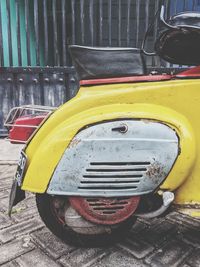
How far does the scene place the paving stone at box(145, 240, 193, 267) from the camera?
1890 mm

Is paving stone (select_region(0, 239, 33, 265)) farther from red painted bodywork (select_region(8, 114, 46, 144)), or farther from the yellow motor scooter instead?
red painted bodywork (select_region(8, 114, 46, 144))

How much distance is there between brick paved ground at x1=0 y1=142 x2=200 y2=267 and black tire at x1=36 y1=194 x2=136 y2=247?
0.05m

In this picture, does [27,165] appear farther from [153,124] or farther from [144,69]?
[144,69]

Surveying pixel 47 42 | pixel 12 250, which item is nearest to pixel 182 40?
pixel 12 250

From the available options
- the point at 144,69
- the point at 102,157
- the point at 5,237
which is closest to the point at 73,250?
the point at 5,237

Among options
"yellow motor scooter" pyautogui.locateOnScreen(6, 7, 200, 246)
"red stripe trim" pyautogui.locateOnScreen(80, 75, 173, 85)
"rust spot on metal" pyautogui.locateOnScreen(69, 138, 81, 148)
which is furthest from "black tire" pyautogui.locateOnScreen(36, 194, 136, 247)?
"red stripe trim" pyautogui.locateOnScreen(80, 75, 173, 85)

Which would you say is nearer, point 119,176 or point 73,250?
point 119,176

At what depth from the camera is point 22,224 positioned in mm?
2422

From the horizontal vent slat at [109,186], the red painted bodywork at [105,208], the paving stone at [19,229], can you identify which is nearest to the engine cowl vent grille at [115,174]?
the horizontal vent slat at [109,186]

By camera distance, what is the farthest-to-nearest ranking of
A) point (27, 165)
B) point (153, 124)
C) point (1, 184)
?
point (1, 184) < point (27, 165) < point (153, 124)

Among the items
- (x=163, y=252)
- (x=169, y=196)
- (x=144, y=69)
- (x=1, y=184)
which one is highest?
(x=144, y=69)

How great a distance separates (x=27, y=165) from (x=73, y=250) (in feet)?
2.12

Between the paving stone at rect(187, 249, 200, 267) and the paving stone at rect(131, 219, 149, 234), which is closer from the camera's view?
the paving stone at rect(187, 249, 200, 267)

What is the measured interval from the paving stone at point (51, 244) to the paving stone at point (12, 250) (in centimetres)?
8
